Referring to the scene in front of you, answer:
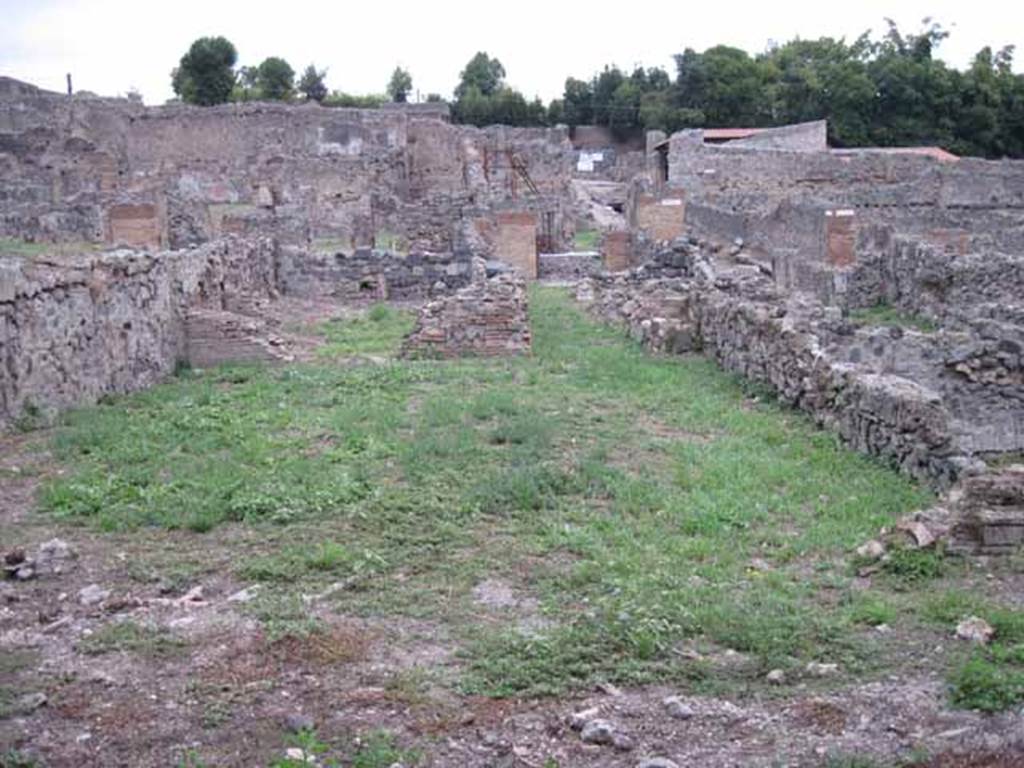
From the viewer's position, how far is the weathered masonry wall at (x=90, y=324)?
33.7ft

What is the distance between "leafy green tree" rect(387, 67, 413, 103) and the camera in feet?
250

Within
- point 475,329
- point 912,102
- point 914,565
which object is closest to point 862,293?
point 475,329

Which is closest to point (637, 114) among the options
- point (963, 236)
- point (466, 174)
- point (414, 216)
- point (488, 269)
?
point (466, 174)

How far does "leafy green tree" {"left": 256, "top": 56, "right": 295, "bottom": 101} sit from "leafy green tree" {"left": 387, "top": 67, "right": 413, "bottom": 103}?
10433 millimetres

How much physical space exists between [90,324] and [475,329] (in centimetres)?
472

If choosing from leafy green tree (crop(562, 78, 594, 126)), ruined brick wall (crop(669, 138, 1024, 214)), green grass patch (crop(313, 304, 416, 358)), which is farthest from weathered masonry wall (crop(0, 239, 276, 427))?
leafy green tree (crop(562, 78, 594, 126))

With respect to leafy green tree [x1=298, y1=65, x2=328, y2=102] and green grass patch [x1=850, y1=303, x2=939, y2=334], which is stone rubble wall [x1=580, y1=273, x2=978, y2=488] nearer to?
green grass patch [x1=850, y1=303, x2=939, y2=334]

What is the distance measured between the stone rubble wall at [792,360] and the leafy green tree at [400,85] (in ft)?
192

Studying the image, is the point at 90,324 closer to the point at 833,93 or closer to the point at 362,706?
the point at 362,706

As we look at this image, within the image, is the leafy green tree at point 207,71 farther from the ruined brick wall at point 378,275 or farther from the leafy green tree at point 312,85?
the ruined brick wall at point 378,275

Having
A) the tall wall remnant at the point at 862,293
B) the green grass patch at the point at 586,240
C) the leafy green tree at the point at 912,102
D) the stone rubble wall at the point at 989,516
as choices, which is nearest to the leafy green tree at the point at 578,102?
the leafy green tree at the point at 912,102

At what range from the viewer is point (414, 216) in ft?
97.5

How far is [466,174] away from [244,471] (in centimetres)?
3521

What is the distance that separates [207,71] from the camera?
60438mm
